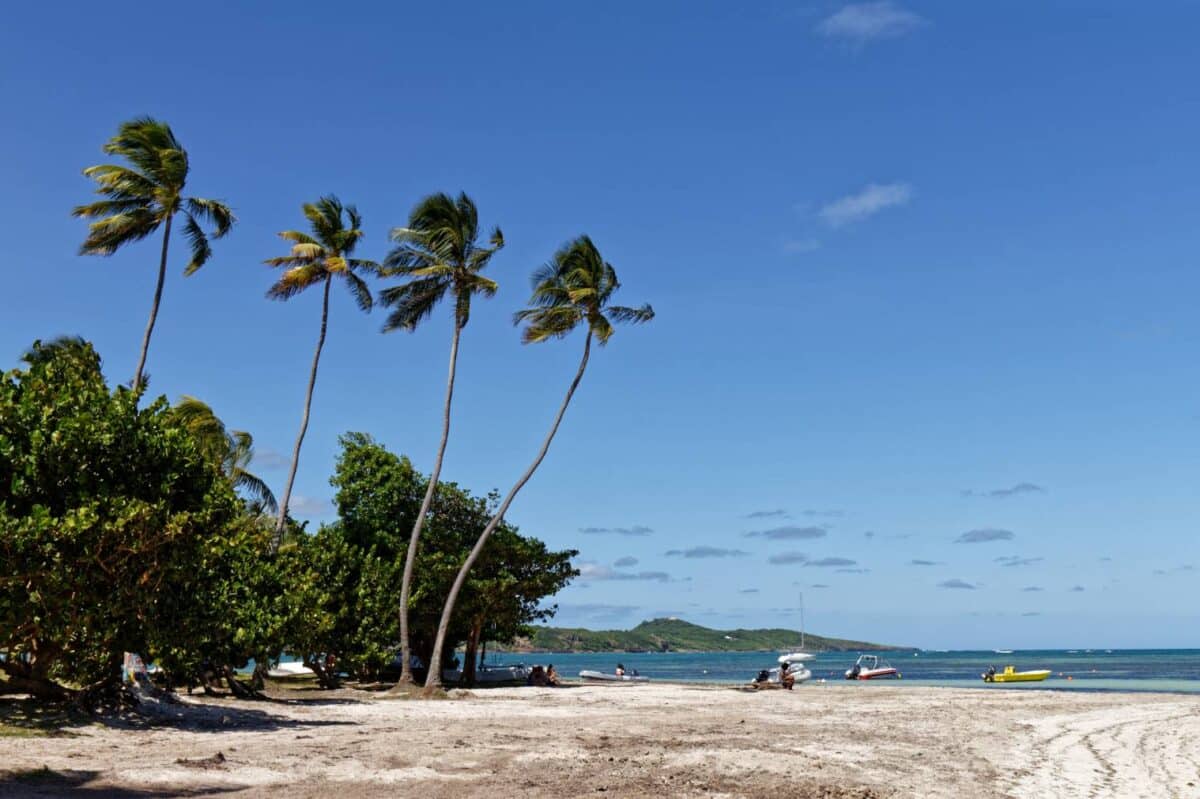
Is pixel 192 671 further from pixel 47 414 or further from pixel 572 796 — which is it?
pixel 572 796

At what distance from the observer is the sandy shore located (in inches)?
457

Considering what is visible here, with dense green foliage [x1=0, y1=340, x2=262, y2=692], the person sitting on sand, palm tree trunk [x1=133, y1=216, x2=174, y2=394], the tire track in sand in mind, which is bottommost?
the tire track in sand

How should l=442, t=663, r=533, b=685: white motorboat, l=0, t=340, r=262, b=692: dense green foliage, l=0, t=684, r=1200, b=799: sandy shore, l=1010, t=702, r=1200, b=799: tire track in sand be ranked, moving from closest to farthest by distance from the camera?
1. l=0, t=684, r=1200, b=799: sandy shore
2. l=1010, t=702, r=1200, b=799: tire track in sand
3. l=0, t=340, r=262, b=692: dense green foliage
4. l=442, t=663, r=533, b=685: white motorboat

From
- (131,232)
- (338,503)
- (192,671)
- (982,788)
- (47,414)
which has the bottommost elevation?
(982,788)

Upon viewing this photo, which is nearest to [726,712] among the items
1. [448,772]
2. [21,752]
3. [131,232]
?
[448,772]

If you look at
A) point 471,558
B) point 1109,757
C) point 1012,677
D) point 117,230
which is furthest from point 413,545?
point 1012,677

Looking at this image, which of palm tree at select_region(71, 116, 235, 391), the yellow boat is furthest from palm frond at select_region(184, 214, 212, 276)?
the yellow boat

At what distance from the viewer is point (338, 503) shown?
38062 millimetres

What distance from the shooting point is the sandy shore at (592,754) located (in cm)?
1160

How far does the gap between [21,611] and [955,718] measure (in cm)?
2263

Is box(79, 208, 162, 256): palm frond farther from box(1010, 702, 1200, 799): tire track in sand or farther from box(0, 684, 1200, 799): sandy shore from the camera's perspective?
box(1010, 702, 1200, 799): tire track in sand

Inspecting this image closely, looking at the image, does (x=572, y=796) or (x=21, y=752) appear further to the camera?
(x=21, y=752)

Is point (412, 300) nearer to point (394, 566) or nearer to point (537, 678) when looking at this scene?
point (394, 566)

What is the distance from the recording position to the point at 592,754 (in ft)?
49.2
